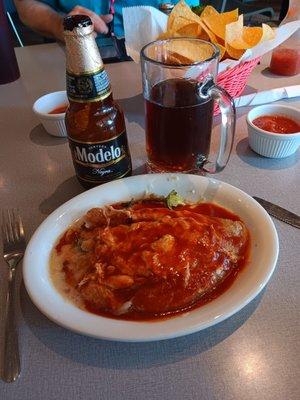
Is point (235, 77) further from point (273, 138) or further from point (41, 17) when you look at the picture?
point (41, 17)

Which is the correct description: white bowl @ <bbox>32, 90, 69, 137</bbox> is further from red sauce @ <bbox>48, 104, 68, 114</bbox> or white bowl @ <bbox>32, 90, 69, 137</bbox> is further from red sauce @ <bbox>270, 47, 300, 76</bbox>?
red sauce @ <bbox>270, 47, 300, 76</bbox>

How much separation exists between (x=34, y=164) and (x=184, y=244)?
65 centimetres

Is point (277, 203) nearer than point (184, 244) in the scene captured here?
No

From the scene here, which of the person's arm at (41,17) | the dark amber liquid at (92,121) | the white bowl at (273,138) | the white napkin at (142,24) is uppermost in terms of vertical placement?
the white napkin at (142,24)

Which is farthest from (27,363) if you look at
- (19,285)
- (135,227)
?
(135,227)

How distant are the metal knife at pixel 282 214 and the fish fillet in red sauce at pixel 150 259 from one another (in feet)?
0.51

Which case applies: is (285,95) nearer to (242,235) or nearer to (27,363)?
(242,235)

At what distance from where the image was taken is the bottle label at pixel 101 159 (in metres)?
0.87

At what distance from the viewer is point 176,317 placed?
0.62 metres

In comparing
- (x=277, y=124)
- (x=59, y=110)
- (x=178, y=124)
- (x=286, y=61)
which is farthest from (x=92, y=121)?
(x=286, y=61)

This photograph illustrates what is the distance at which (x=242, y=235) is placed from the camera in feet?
2.50

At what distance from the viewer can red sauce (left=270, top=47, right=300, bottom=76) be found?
1440 millimetres

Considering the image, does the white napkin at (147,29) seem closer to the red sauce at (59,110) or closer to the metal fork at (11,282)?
the red sauce at (59,110)

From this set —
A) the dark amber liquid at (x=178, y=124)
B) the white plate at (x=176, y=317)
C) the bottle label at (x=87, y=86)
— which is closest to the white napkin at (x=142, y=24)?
the dark amber liquid at (x=178, y=124)
